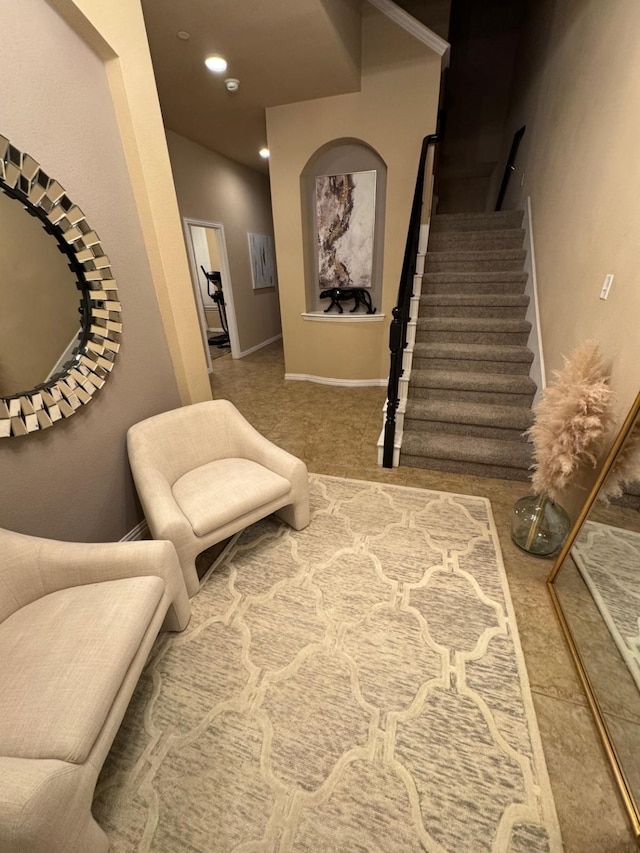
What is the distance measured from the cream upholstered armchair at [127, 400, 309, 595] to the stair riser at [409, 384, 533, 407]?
138 cm

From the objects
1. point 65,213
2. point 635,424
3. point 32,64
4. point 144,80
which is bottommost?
point 635,424

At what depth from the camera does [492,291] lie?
120 inches

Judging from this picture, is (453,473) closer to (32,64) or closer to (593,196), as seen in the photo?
(593,196)

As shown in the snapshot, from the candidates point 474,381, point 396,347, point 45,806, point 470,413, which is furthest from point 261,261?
point 45,806

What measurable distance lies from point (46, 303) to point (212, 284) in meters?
5.77

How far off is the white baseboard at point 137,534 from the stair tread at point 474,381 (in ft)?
7.05

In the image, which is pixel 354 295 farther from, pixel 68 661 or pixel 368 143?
pixel 68 661

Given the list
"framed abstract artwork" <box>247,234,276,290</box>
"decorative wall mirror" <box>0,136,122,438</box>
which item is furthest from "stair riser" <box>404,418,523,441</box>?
"framed abstract artwork" <box>247,234,276,290</box>

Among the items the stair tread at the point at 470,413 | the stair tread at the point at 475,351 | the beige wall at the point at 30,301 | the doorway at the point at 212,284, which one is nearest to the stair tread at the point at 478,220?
the stair tread at the point at 475,351

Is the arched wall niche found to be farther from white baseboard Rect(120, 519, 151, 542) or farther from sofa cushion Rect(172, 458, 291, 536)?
white baseboard Rect(120, 519, 151, 542)

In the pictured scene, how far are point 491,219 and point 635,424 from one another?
305cm

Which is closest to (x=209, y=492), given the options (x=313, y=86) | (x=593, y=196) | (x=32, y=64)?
(x=32, y=64)

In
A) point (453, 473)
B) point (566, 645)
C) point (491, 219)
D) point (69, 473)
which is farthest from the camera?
point (491, 219)

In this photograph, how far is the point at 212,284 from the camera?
661cm
